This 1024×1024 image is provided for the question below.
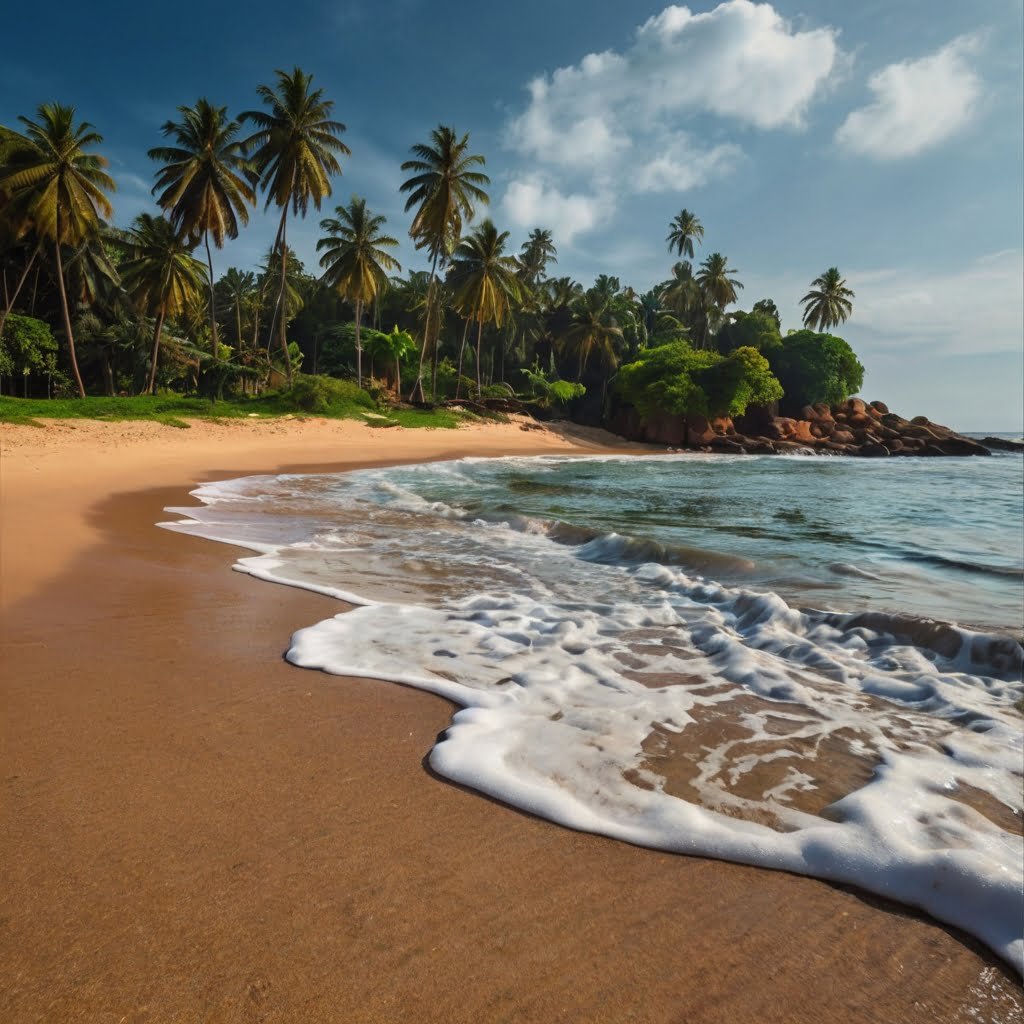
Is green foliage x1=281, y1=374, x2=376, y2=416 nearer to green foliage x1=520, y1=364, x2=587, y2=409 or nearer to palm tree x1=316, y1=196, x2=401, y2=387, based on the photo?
palm tree x1=316, y1=196, x2=401, y2=387

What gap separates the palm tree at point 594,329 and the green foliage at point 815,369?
11371mm

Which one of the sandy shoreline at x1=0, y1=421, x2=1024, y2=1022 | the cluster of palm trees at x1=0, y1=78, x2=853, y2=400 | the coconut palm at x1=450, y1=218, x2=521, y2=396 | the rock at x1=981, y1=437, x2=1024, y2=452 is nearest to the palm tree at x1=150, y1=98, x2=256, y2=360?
the cluster of palm trees at x1=0, y1=78, x2=853, y2=400

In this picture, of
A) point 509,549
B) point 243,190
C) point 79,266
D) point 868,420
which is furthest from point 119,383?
point 868,420

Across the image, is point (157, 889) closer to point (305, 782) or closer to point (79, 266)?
point (305, 782)

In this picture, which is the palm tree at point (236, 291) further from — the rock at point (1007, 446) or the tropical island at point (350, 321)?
the rock at point (1007, 446)

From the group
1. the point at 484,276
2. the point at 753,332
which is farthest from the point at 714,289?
the point at 484,276

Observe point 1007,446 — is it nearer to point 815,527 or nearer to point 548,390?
point 548,390

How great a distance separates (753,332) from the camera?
1833 inches

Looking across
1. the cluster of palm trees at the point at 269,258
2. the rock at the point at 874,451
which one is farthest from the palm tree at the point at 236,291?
the rock at the point at 874,451

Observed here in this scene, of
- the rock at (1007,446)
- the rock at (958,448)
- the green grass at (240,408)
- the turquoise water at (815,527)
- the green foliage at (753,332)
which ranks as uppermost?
the green foliage at (753,332)

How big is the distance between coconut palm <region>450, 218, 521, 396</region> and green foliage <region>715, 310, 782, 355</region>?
17.8m

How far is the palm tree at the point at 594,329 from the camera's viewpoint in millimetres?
45562

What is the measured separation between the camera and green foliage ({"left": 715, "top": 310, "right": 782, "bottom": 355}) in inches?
1768

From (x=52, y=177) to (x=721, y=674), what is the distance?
29590 mm
